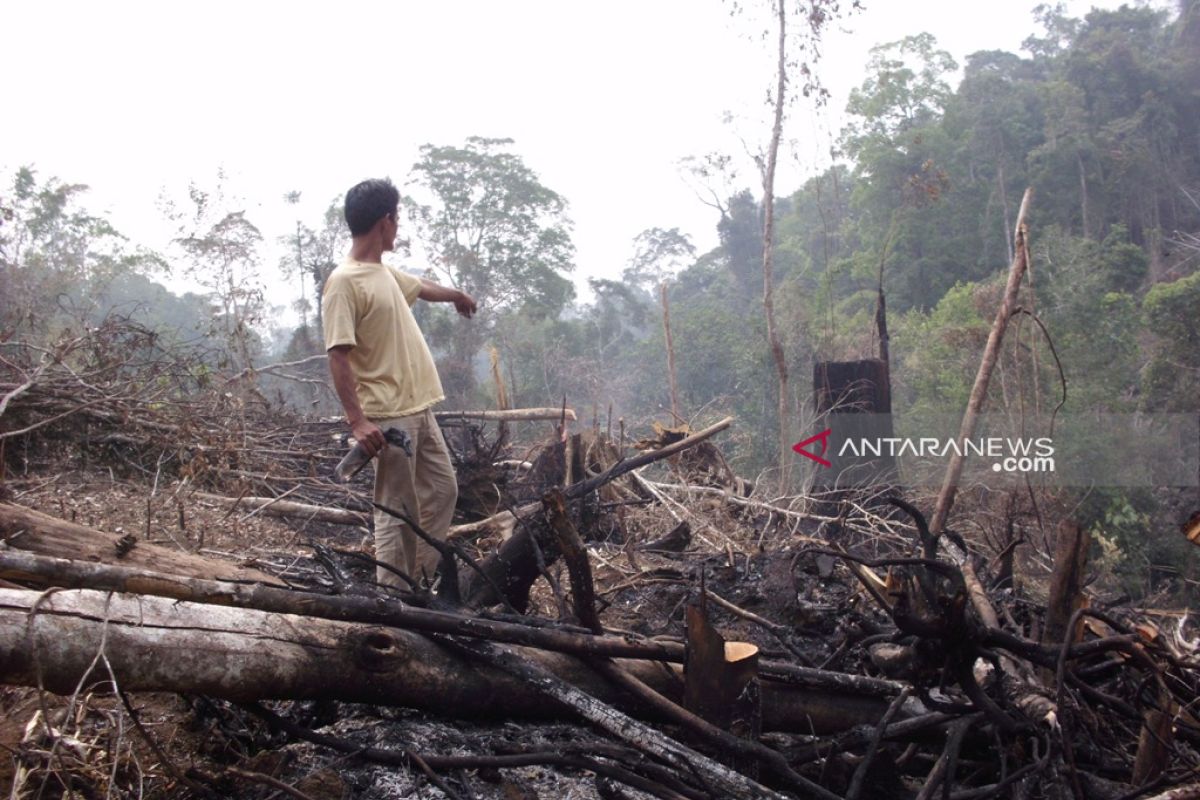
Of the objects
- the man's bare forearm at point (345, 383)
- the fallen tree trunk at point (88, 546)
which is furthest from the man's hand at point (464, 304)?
the fallen tree trunk at point (88, 546)

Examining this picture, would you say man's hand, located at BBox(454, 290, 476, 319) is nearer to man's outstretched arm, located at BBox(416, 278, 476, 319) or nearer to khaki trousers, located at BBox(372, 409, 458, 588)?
man's outstretched arm, located at BBox(416, 278, 476, 319)

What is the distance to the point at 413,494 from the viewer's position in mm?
3023

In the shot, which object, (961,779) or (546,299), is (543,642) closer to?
(961,779)

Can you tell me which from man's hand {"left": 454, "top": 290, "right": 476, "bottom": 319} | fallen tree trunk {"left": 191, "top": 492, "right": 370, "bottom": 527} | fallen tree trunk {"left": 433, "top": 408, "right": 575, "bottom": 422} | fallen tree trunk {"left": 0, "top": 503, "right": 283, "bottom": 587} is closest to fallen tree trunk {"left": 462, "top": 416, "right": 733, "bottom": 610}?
fallen tree trunk {"left": 0, "top": 503, "right": 283, "bottom": 587}

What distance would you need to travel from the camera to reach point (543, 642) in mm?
1923

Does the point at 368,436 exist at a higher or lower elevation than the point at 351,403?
lower

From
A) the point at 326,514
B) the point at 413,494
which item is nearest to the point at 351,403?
the point at 413,494

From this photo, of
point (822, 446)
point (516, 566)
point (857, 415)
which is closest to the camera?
point (516, 566)

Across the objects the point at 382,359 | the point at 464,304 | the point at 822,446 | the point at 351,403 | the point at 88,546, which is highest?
the point at 464,304

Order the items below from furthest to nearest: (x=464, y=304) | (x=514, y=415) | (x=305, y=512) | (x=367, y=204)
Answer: (x=514, y=415) → (x=305, y=512) → (x=464, y=304) → (x=367, y=204)

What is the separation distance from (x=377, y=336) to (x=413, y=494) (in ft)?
1.87

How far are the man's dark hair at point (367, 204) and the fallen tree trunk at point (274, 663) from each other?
159cm

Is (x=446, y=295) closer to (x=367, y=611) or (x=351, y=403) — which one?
(x=351, y=403)

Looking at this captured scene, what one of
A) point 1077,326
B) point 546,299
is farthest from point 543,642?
point 546,299
